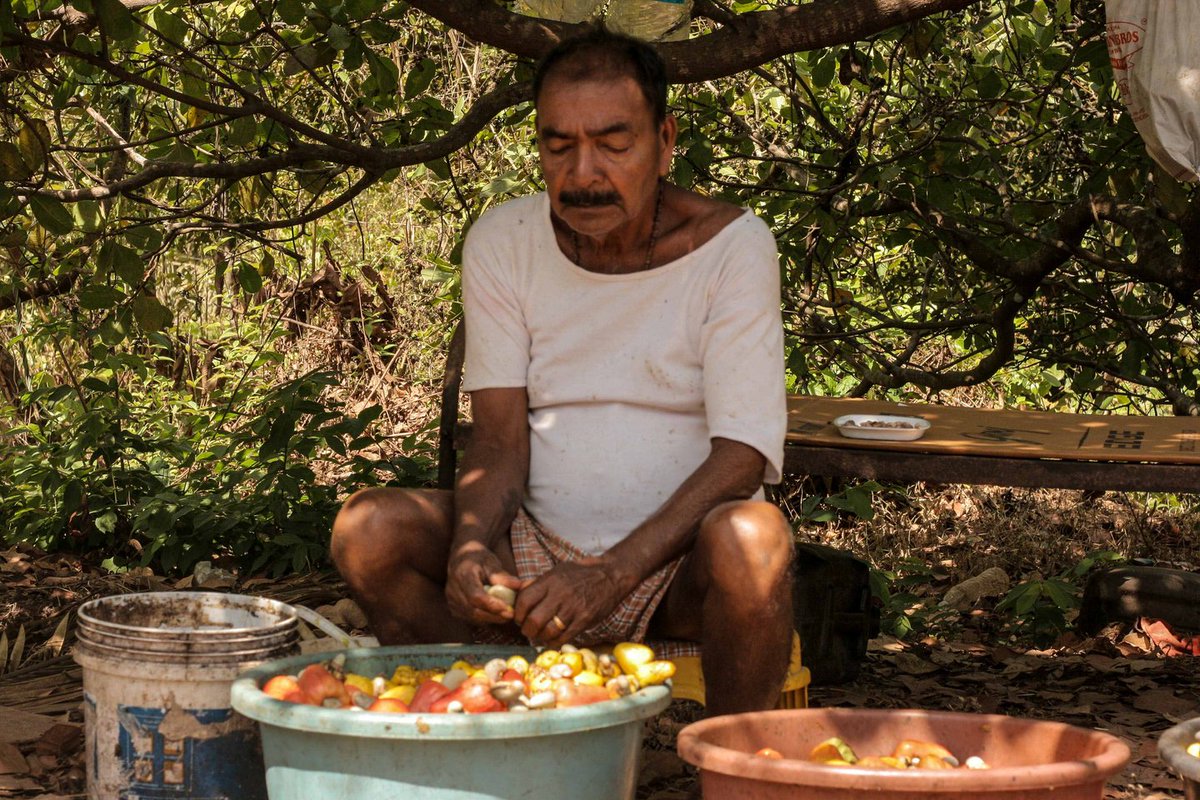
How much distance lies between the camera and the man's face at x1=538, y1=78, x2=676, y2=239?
2.53m

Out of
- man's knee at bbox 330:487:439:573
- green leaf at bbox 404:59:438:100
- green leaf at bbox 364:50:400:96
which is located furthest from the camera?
green leaf at bbox 404:59:438:100

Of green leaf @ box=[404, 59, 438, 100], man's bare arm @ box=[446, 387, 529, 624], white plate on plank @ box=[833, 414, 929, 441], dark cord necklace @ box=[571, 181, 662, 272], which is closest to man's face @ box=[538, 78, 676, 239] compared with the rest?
dark cord necklace @ box=[571, 181, 662, 272]

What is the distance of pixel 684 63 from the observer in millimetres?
3250

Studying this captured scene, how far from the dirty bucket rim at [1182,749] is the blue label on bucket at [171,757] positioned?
1.36 metres

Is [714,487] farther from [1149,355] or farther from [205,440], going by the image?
[205,440]

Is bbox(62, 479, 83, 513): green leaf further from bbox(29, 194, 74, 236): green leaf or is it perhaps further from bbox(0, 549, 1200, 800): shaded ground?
bbox(29, 194, 74, 236): green leaf

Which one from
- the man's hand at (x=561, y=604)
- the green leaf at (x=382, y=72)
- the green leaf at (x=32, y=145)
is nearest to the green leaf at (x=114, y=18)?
the green leaf at (x=32, y=145)

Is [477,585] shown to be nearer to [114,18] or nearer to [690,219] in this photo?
[690,219]

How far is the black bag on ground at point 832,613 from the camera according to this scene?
3.69m

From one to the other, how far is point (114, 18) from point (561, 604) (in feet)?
5.83

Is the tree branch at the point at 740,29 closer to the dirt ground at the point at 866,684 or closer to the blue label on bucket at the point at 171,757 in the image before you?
the dirt ground at the point at 866,684

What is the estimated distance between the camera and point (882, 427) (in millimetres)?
3527

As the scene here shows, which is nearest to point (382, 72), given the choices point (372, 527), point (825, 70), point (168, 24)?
point (168, 24)

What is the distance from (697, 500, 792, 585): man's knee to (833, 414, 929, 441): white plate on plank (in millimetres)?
1236
